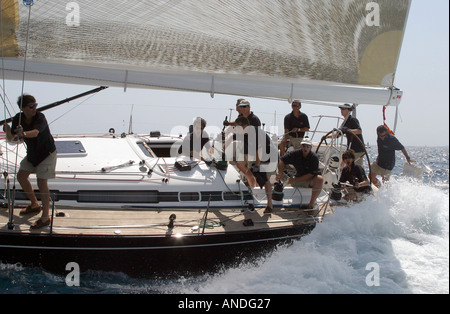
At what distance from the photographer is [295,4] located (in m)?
4.89

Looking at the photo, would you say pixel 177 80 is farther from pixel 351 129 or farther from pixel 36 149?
pixel 351 129

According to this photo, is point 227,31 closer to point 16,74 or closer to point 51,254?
point 16,74

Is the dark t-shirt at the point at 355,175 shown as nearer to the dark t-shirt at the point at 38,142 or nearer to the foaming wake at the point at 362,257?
the foaming wake at the point at 362,257

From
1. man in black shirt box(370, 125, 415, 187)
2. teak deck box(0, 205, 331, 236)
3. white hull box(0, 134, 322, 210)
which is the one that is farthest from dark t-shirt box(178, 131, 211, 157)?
man in black shirt box(370, 125, 415, 187)

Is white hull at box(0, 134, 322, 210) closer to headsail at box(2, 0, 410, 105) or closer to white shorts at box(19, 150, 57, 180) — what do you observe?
white shorts at box(19, 150, 57, 180)

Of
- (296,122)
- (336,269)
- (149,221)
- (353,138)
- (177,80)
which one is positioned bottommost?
(336,269)

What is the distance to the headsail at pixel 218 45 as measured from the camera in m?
4.59

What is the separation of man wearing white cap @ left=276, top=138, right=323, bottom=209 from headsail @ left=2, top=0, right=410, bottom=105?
34.3 inches

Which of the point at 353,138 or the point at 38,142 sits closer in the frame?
the point at 38,142

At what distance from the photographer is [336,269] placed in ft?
16.4

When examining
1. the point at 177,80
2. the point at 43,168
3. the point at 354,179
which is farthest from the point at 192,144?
the point at 354,179

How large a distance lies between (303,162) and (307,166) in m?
0.08

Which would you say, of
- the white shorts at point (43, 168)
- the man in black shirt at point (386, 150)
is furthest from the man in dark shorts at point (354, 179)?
the white shorts at point (43, 168)
